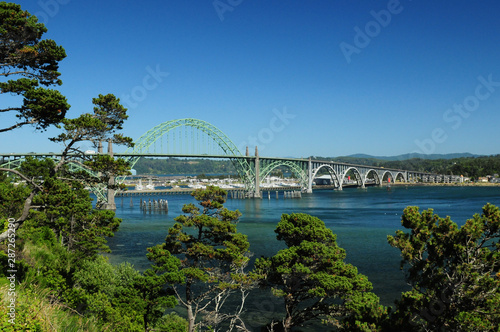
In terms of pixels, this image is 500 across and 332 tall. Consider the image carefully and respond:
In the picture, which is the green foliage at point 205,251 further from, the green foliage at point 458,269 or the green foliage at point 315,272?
the green foliage at point 458,269

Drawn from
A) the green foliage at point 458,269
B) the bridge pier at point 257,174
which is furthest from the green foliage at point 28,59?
the bridge pier at point 257,174

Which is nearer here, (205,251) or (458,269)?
(458,269)

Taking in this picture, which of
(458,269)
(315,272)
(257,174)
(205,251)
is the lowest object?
(315,272)

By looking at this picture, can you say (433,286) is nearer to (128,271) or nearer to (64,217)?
(128,271)

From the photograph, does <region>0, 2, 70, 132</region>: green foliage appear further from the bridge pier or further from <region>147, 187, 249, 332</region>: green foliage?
the bridge pier

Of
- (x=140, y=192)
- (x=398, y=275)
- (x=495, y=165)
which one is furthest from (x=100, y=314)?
(x=495, y=165)

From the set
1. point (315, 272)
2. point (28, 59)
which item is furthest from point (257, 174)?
point (28, 59)

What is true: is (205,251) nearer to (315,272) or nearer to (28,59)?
(315,272)
